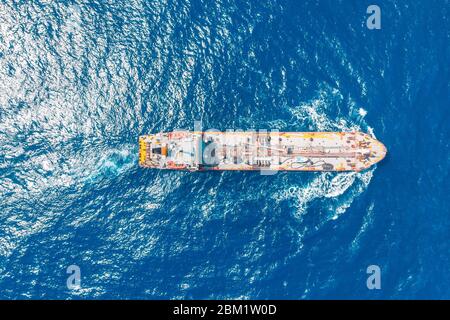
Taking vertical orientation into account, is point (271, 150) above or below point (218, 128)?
below

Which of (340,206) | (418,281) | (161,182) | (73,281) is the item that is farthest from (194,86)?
(418,281)

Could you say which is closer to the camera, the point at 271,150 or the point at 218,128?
the point at 271,150

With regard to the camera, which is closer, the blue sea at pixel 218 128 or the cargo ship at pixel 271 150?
the blue sea at pixel 218 128
